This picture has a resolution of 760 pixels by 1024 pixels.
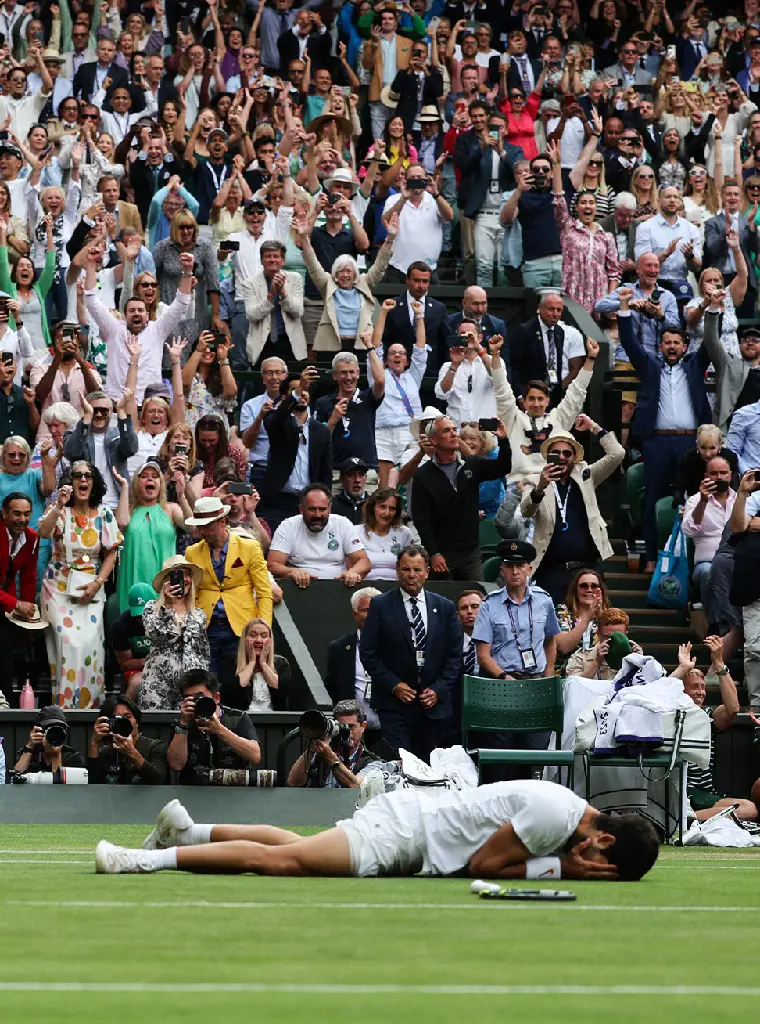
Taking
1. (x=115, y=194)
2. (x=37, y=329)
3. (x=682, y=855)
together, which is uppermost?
(x=115, y=194)

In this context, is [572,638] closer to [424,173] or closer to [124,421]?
[124,421]

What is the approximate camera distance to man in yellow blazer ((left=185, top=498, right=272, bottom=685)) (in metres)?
15.4

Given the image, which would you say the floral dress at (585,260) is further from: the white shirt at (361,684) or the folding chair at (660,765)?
the folding chair at (660,765)

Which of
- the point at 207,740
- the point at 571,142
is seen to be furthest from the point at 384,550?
the point at 571,142

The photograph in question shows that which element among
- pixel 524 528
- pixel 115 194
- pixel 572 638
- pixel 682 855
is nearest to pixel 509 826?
pixel 682 855

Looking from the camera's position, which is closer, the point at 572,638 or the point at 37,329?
the point at 572,638

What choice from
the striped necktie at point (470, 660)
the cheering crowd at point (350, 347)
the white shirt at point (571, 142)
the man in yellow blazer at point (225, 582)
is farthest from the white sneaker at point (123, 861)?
the white shirt at point (571, 142)

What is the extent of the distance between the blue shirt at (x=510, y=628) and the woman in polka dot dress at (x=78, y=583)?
2.86m

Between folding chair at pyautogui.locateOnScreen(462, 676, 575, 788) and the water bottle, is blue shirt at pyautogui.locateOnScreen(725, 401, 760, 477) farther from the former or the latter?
the water bottle

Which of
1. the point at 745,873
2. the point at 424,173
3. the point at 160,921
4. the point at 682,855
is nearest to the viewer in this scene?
the point at 160,921

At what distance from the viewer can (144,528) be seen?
15930 mm

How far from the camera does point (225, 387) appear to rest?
18078mm

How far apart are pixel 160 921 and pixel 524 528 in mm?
10559

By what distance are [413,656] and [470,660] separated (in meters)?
0.96
